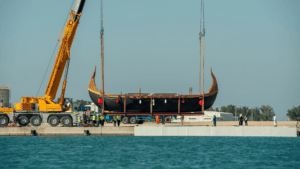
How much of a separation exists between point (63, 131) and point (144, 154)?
45.6ft

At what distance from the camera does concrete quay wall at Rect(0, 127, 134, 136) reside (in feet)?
140

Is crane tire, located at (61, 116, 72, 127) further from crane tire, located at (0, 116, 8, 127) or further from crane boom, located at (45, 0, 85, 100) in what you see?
crane tire, located at (0, 116, 8, 127)

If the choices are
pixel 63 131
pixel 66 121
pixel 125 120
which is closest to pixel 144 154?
pixel 63 131

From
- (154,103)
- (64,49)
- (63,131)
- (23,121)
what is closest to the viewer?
(63,131)

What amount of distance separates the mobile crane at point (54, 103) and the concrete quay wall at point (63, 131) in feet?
8.27

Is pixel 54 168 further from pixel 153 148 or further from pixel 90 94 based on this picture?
pixel 90 94

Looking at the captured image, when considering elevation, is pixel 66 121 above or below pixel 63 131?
above

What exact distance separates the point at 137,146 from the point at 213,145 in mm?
6750

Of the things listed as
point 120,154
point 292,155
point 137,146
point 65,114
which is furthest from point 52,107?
point 292,155

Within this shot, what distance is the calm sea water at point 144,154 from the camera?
2731cm

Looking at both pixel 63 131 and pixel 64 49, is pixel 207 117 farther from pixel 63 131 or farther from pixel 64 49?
pixel 63 131

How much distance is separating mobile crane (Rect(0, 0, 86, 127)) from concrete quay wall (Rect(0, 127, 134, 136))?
2.52 metres

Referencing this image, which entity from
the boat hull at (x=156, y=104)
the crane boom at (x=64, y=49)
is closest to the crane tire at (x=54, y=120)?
the crane boom at (x=64, y=49)

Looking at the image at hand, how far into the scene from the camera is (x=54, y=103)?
47375mm
